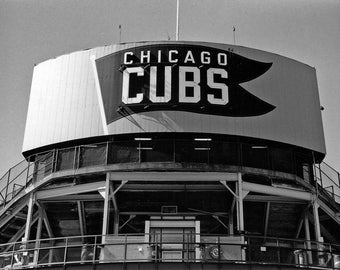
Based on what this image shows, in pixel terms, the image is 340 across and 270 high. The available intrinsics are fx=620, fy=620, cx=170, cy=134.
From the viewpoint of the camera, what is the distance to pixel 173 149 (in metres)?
32.5

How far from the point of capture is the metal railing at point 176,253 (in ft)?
91.5

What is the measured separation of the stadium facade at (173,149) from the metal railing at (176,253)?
1.10 m

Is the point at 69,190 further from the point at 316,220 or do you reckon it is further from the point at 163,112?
the point at 316,220

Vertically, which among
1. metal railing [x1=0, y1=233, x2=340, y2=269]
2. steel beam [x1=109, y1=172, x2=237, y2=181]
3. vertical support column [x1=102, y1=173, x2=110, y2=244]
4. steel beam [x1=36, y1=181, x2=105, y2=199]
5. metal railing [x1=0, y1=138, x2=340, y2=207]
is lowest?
metal railing [x1=0, y1=233, x2=340, y2=269]

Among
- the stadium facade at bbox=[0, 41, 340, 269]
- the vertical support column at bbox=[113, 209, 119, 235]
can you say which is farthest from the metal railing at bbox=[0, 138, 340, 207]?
the vertical support column at bbox=[113, 209, 119, 235]

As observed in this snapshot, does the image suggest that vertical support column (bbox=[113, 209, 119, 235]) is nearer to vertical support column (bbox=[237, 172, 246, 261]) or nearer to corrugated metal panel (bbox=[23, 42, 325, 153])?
corrugated metal panel (bbox=[23, 42, 325, 153])

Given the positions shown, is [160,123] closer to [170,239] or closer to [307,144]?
[170,239]

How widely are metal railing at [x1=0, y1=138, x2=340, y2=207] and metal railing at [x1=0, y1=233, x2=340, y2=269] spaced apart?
4.59m

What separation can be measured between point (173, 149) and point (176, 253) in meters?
6.13

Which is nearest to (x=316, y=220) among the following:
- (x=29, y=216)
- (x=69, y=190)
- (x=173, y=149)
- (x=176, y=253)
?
(x=173, y=149)

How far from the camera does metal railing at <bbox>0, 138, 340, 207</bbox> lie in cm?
3247

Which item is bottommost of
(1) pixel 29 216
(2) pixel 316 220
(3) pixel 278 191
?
(1) pixel 29 216

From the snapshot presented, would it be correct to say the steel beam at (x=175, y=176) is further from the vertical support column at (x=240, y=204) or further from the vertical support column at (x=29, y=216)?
the vertical support column at (x=29, y=216)

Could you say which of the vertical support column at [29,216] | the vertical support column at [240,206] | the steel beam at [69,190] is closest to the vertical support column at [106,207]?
the steel beam at [69,190]
